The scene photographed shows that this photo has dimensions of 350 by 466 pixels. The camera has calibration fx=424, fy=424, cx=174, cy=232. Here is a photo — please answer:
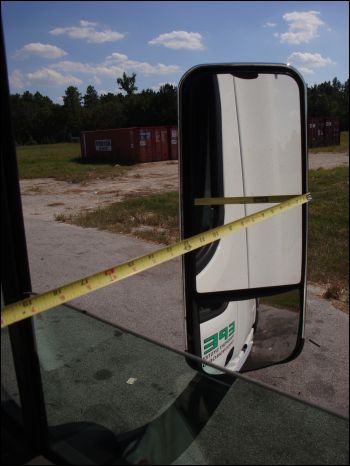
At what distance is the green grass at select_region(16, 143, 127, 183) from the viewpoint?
2108cm

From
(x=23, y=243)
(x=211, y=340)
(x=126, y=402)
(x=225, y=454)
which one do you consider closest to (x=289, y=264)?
(x=211, y=340)

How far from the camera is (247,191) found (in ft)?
8.78

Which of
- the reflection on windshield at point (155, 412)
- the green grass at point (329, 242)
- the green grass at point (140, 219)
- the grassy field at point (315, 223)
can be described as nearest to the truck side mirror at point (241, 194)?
the reflection on windshield at point (155, 412)

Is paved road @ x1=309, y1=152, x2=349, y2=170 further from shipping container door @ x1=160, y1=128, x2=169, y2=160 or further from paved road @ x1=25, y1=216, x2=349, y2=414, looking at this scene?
paved road @ x1=25, y1=216, x2=349, y2=414

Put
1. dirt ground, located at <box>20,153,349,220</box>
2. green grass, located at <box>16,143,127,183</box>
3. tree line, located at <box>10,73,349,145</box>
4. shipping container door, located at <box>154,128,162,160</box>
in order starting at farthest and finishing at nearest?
1. tree line, located at <box>10,73,349,145</box>
2. shipping container door, located at <box>154,128,162,160</box>
3. green grass, located at <box>16,143,127,183</box>
4. dirt ground, located at <box>20,153,349,220</box>

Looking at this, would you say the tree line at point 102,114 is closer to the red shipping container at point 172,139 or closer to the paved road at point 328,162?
the red shipping container at point 172,139

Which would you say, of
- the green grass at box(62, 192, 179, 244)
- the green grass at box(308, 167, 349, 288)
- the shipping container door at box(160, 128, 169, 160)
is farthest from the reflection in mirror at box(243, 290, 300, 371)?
the shipping container door at box(160, 128, 169, 160)

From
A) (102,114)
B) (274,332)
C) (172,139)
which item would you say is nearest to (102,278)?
(274,332)

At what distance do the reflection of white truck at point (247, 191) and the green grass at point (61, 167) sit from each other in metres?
10.6

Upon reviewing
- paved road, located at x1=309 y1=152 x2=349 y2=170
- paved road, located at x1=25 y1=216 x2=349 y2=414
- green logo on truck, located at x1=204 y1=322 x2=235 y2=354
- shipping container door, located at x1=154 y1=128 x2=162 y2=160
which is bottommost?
paved road, located at x1=25 y1=216 x2=349 y2=414

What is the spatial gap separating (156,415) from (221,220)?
136 cm

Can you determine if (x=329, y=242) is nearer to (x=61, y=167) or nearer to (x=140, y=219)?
(x=140, y=219)

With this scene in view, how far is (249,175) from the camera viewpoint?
2631mm

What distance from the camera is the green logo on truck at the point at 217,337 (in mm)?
2576
